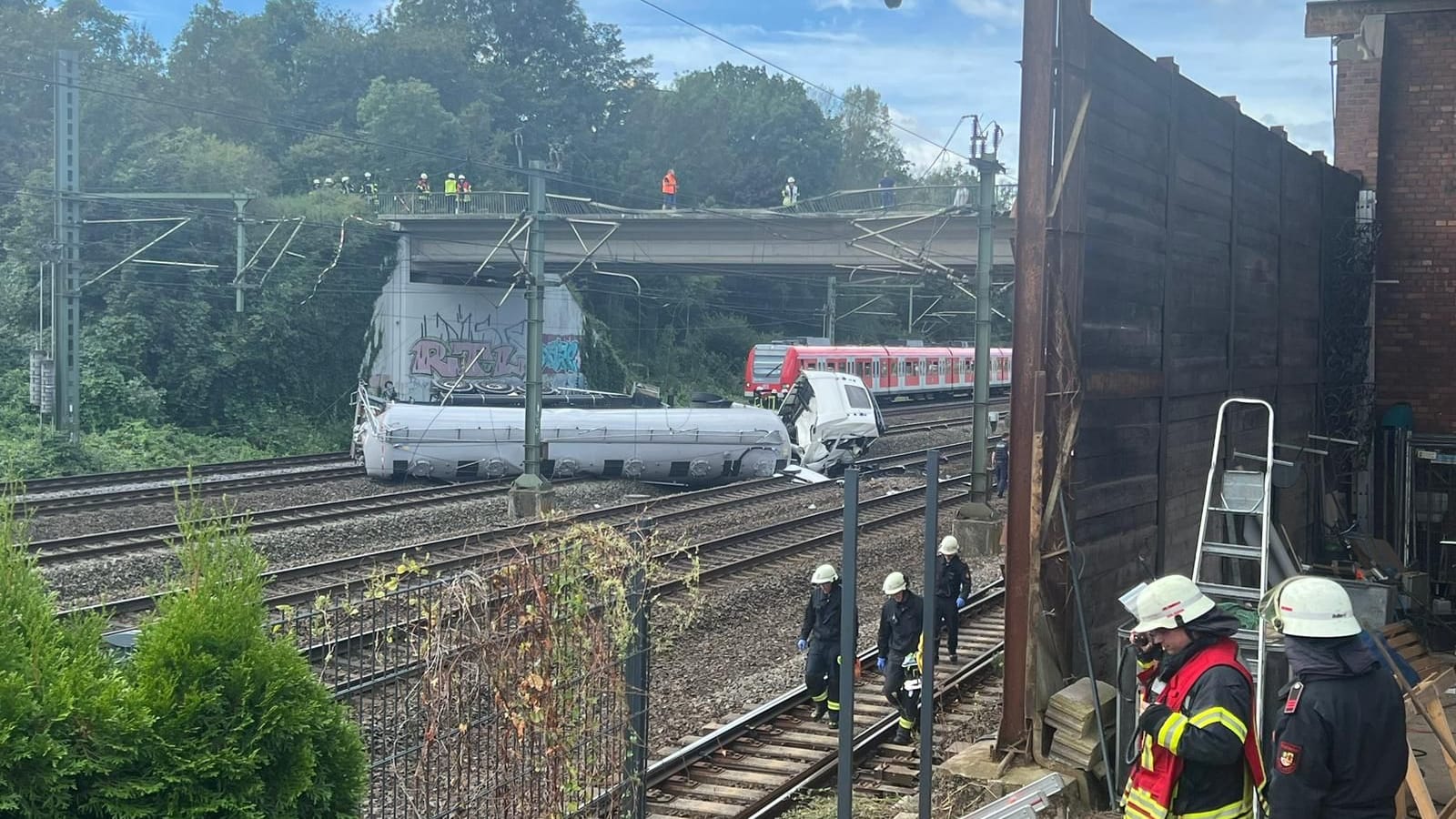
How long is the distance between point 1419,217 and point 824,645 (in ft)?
30.5

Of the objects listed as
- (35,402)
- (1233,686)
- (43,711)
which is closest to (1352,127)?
(1233,686)

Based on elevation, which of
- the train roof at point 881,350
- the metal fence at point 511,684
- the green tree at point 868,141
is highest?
the green tree at point 868,141

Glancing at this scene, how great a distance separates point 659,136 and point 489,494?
50790 mm

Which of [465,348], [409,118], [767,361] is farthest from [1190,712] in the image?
[409,118]

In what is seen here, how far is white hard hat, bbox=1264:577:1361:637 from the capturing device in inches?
174

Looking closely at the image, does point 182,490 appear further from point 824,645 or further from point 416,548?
point 824,645

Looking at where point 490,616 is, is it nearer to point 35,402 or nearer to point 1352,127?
point 1352,127

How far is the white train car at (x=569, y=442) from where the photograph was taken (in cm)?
2595

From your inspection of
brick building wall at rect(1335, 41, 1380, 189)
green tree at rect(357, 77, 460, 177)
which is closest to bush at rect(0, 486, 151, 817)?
brick building wall at rect(1335, 41, 1380, 189)

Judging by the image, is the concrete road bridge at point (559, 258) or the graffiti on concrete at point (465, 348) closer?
the concrete road bridge at point (559, 258)

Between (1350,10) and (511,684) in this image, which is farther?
(1350,10)

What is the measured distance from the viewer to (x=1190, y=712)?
4480 mm

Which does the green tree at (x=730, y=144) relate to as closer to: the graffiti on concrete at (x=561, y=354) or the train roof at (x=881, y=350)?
the train roof at (x=881, y=350)

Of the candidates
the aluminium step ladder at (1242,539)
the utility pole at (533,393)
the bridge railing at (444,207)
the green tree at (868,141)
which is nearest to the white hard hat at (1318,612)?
the aluminium step ladder at (1242,539)
